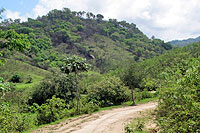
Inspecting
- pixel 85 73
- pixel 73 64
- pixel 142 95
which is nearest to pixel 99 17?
pixel 85 73

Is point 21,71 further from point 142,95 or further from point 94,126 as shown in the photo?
point 94,126

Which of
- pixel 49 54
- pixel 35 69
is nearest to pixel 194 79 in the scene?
pixel 35 69

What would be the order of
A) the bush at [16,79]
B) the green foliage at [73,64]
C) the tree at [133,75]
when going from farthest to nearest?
the bush at [16,79] → the tree at [133,75] → the green foliage at [73,64]

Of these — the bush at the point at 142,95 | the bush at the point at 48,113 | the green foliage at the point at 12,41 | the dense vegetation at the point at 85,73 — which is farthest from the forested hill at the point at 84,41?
the green foliage at the point at 12,41

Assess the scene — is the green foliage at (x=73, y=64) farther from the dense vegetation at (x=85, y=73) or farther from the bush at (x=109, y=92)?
the bush at (x=109, y=92)

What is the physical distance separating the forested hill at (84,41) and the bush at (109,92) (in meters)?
43.9

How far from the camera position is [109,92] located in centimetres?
2464

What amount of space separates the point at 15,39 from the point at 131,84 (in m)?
19.5

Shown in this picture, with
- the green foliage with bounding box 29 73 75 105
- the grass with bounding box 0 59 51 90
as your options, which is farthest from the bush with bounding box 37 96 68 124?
the grass with bounding box 0 59 51 90

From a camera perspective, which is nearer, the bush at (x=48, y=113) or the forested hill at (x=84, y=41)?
the bush at (x=48, y=113)

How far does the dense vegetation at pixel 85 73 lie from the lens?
4883 mm

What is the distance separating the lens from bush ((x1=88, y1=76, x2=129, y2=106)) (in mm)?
24781

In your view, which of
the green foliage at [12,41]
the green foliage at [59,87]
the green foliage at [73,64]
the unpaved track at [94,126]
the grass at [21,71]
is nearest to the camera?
the green foliage at [12,41]

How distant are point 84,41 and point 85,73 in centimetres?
5236
